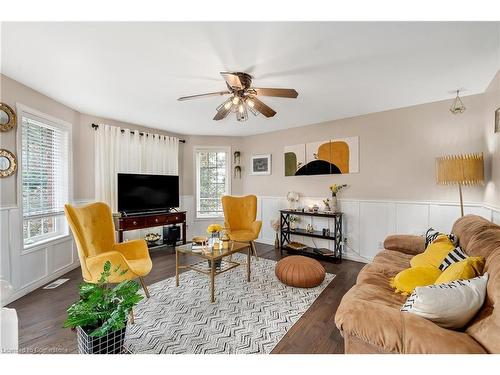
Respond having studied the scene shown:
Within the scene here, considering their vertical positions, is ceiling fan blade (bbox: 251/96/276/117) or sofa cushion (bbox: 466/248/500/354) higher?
ceiling fan blade (bbox: 251/96/276/117)

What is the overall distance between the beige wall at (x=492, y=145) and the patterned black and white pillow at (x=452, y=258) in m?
1.17

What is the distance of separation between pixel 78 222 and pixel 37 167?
56.2 inches

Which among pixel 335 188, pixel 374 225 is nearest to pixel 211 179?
pixel 335 188

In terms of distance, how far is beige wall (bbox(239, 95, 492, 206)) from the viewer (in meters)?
2.96

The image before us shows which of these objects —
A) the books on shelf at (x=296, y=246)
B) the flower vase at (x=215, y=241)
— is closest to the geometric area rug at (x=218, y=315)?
the flower vase at (x=215, y=241)

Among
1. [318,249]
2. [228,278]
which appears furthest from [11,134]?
[318,249]

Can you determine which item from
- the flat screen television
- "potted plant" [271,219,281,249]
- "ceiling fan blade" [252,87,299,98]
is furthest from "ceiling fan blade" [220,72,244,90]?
"potted plant" [271,219,281,249]

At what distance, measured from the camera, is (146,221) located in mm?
3965

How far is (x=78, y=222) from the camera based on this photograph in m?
2.24

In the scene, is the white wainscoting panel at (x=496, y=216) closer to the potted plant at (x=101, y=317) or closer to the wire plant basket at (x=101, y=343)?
the potted plant at (x=101, y=317)

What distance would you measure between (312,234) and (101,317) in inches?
131

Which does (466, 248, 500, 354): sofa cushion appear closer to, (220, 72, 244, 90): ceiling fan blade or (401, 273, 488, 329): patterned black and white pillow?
(401, 273, 488, 329): patterned black and white pillow

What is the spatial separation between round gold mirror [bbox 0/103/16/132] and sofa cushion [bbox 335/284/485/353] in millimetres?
3579

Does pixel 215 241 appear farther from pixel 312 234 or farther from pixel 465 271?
pixel 465 271
